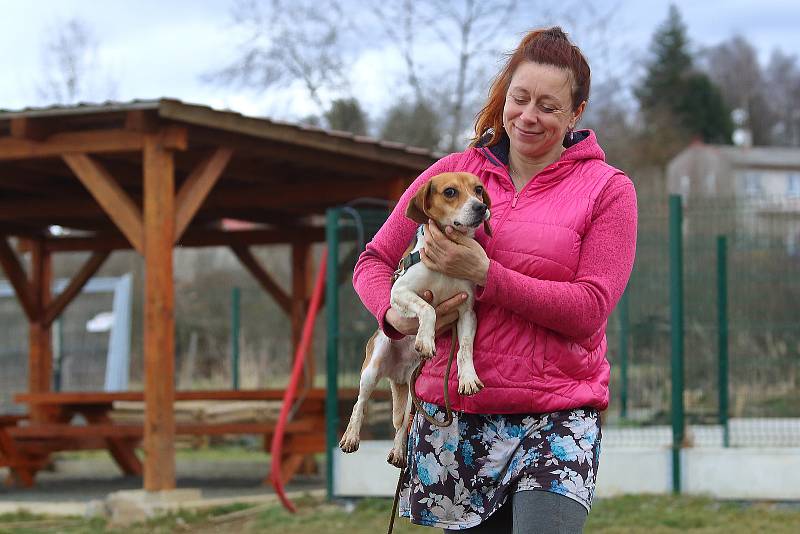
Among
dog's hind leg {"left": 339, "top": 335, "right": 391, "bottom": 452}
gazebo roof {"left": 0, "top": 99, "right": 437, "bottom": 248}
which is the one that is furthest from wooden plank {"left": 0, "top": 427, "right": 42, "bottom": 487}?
dog's hind leg {"left": 339, "top": 335, "right": 391, "bottom": 452}

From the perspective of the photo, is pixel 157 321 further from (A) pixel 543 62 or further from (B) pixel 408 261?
(A) pixel 543 62

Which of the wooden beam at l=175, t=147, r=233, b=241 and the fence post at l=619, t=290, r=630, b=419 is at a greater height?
the wooden beam at l=175, t=147, r=233, b=241

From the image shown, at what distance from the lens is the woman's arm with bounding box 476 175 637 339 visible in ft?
9.96

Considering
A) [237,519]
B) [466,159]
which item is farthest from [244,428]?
[466,159]

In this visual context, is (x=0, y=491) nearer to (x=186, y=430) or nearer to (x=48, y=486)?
(x=48, y=486)

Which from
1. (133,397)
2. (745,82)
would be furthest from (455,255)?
(745,82)

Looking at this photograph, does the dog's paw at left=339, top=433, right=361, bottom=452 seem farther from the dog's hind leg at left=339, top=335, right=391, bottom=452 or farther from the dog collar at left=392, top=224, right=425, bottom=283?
the dog collar at left=392, top=224, right=425, bottom=283

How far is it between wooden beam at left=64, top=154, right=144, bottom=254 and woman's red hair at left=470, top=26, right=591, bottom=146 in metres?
6.45

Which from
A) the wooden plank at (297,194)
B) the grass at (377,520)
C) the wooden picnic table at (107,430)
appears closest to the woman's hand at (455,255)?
the grass at (377,520)

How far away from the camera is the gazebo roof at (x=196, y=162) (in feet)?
30.8

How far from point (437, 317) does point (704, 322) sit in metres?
7.54

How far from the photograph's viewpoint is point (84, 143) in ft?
32.0

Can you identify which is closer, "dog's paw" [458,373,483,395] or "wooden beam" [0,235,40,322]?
"dog's paw" [458,373,483,395]

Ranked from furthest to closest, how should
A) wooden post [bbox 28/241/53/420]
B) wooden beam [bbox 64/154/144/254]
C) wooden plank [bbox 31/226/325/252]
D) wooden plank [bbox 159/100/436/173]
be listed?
wooden post [bbox 28/241/53/420] < wooden plank [bbox 31/226/325/252] < wooden beam [bbox 64/154/144/254] < wooden plank [bbox 159/100/436/173]
